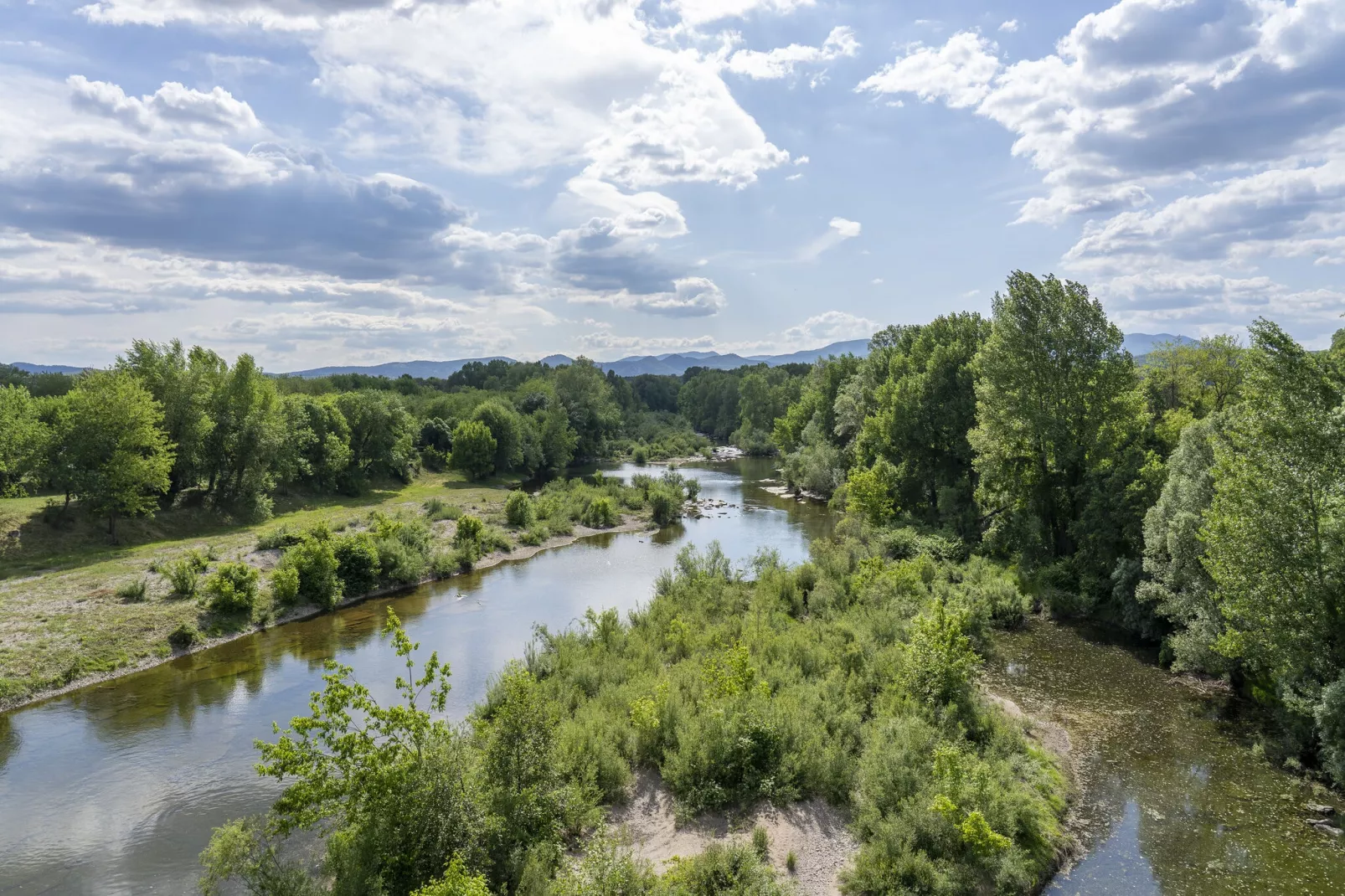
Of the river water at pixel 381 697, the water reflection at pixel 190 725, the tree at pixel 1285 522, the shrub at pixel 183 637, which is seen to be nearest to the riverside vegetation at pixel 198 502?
the shrub at pixel 183 637

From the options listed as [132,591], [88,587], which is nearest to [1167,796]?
[132,591]

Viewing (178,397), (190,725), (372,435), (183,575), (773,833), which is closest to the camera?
(773,833)

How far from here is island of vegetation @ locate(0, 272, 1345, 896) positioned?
38.6ft

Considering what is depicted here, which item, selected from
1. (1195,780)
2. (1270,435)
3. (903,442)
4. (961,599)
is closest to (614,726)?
(1195,780)

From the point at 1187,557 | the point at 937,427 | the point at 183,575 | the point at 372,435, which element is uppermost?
the point at 937,427

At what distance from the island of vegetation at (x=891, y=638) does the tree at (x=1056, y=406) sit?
0.12 metres

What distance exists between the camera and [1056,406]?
105 feet

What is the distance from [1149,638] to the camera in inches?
974

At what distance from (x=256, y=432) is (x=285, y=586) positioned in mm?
17438

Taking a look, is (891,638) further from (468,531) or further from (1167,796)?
(468,531)

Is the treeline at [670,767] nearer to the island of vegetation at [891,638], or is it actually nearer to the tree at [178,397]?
the island of vegetation at [891,638]

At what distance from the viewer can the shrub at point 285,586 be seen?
104 feet

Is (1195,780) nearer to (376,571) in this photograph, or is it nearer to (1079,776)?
(1079,776)

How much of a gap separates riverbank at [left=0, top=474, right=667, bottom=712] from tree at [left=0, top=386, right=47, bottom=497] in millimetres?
2369
